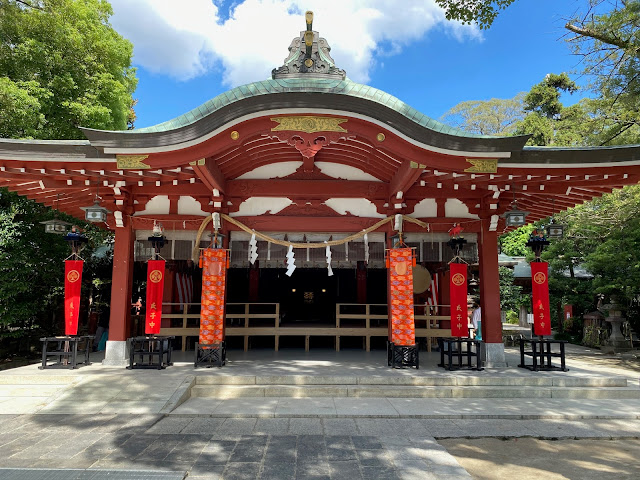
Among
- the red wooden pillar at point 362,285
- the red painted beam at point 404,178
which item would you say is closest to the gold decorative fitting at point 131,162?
the red painted beam at point 404,178

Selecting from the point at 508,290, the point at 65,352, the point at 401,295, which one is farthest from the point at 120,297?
the point at 508,290

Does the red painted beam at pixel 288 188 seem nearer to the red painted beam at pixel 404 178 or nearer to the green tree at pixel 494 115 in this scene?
the red painted beam at pixel 404 178

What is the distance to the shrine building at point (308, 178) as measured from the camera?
7.16m

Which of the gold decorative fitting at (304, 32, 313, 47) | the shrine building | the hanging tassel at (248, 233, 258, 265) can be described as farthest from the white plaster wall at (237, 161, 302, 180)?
the gold decorative fitting at (304, 32, 313, 47)

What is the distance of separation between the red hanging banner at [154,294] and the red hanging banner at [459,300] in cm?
624

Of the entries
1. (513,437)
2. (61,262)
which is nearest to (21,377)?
(61,262)

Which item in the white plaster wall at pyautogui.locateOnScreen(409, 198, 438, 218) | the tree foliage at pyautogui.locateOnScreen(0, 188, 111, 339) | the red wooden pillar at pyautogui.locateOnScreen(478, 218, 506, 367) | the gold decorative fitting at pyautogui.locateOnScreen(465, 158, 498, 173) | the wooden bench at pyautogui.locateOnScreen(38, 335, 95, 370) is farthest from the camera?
the tree foliage at pyautogui.locateOnScreen(0, 188, 111, 339)

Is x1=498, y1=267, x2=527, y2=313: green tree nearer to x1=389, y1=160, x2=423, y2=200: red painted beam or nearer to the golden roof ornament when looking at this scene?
x1=389, y1=160, x2=423, y2=200: red painted beam

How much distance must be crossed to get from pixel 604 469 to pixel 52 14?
16355mm

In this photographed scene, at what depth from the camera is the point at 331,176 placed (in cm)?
916

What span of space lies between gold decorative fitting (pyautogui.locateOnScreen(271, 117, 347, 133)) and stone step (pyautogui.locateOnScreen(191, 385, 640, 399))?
445cm

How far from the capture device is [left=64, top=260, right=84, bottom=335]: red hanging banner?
27.6 ft

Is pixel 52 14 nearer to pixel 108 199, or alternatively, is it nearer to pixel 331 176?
pixel 108 199

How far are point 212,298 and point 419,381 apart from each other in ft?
14.3
